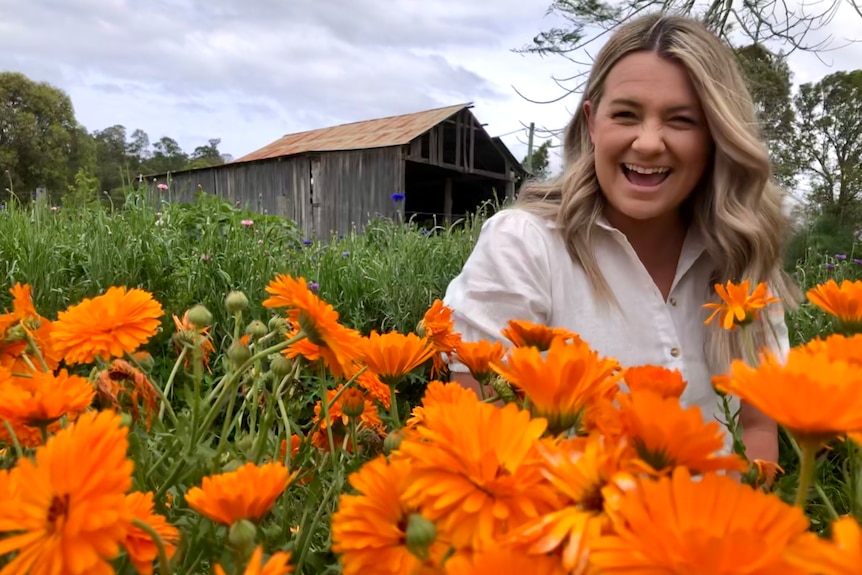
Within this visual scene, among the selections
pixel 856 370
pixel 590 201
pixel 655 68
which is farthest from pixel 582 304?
pixel 856 370

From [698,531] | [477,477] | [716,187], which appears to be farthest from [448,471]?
[716,187]

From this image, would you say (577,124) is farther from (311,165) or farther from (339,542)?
(311,165)

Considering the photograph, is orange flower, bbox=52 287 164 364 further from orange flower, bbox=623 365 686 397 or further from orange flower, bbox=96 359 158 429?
orange flower, bbox=623 365 686 397

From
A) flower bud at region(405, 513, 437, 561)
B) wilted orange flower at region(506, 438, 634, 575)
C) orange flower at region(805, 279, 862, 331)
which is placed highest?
orange flower at region(805, 279, 862, 331)

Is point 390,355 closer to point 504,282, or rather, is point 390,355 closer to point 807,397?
point 807,397

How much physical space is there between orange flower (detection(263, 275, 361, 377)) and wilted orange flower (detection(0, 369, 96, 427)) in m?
0.17

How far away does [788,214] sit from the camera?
1.99m

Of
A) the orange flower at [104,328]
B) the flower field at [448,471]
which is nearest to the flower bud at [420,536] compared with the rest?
the flower field at [448,471]

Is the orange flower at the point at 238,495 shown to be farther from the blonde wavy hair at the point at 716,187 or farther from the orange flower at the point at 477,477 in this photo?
the blonde wavy hair at the point at 716,187

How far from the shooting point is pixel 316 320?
2.04 feet

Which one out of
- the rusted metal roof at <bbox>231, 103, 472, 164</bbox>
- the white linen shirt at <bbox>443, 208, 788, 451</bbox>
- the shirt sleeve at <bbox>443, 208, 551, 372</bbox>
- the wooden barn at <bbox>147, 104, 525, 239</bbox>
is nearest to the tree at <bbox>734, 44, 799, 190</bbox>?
the white linen shirt at <bbox>443, 208, 788, 451</bbox>

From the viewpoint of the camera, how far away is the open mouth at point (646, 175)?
1.53 metres

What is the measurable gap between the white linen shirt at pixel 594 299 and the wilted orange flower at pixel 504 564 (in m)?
1.24

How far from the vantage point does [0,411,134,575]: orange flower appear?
0.29 meters
